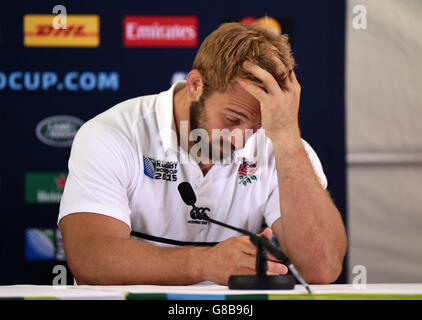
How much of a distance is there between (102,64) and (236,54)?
120 cm

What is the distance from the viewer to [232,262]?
1.37 m

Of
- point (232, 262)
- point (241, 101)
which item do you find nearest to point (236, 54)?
point (241, 101)

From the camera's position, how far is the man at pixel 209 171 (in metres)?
1.54

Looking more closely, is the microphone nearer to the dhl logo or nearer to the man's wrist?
the man's wrist

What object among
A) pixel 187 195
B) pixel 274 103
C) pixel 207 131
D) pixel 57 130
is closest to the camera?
pixel 187 195

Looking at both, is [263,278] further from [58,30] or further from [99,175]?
[58,30]

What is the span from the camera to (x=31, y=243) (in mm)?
2646

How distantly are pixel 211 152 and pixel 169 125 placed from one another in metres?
0.14

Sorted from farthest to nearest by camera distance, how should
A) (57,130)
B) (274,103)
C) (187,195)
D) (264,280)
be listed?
1. (57,130)
2. (274,103)
3. (187,195)
4. (264,280)

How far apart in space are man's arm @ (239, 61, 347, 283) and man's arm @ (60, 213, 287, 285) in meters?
0.22

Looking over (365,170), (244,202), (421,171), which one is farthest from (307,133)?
(244,202)

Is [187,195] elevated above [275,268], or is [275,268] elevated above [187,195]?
[187,195]

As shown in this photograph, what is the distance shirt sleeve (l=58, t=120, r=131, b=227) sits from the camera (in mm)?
1540

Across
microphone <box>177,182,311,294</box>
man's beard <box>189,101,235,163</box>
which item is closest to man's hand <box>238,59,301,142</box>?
man's beard <box>189,101,235,163</box>
